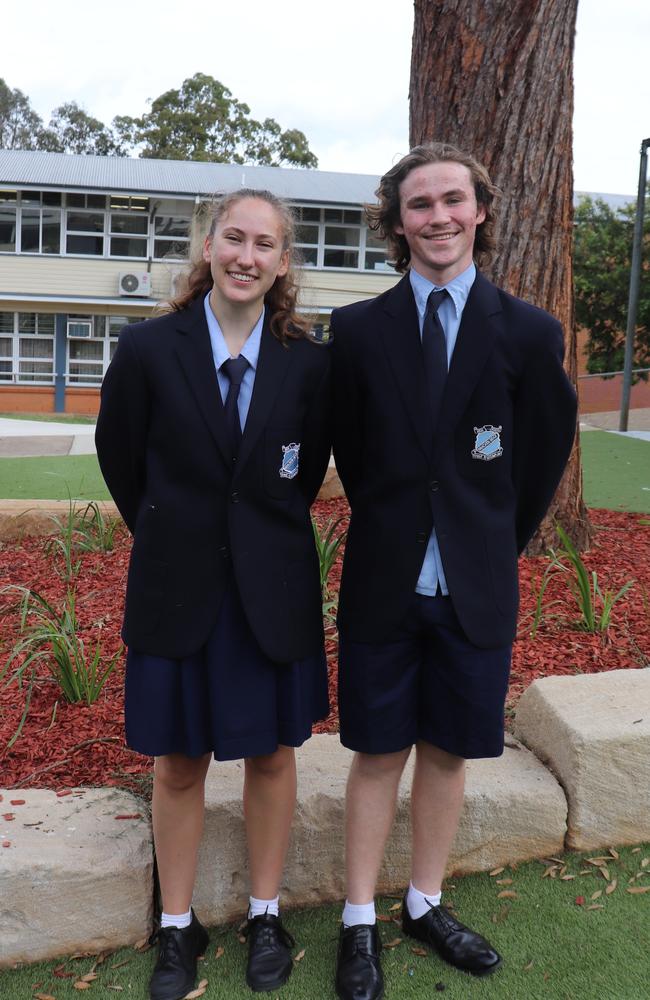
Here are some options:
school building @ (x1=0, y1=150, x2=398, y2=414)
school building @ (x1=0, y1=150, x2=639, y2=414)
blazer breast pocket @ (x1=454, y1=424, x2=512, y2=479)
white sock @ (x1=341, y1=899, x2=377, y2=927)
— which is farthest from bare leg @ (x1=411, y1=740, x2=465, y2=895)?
school building @ (x1=0, y1=150, x2=639, y2=414)

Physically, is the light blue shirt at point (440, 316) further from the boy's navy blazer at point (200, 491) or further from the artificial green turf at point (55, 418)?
the artificial green turf at point (55, 418)

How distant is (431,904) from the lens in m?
2.67

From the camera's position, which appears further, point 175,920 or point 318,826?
point 318,826

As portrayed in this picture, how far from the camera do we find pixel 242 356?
2428 mm

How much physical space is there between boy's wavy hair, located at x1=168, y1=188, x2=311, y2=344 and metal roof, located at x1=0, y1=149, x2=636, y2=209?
21061 mm

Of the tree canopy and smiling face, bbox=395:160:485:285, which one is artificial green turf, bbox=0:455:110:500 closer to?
smiling face, bbox=395:160:485:285

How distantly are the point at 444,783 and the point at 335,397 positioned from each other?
3.66 ft

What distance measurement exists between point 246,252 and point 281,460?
537 mm

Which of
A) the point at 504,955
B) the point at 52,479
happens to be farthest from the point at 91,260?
the point at 504,955

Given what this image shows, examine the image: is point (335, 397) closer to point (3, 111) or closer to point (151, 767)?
point (151, 767)

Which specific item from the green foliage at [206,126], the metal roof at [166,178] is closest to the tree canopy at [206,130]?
the green foliage at [206,126]

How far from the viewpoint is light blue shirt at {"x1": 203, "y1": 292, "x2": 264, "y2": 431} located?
241 centimetres

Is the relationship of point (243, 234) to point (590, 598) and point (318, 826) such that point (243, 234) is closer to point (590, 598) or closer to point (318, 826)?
point (318, 826)


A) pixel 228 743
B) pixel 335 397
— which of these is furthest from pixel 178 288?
pixel 228 743
